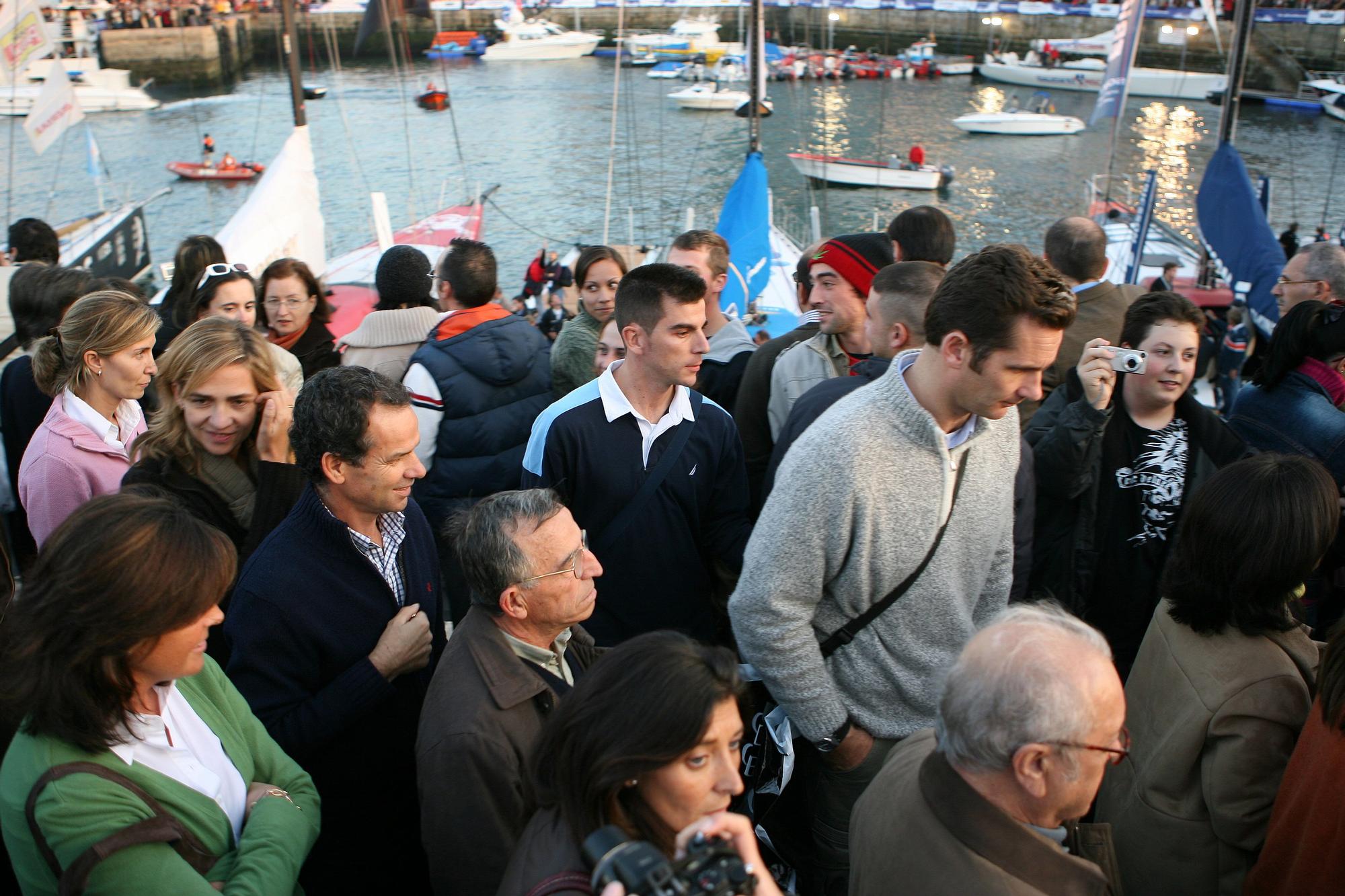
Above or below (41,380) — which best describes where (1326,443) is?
below

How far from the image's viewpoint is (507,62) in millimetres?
52000

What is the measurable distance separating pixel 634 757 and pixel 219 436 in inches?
69.3

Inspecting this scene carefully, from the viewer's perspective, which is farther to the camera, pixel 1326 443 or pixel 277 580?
pixel 1326 443

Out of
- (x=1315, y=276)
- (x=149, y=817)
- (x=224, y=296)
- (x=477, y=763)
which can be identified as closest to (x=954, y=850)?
(x=477, y=763)

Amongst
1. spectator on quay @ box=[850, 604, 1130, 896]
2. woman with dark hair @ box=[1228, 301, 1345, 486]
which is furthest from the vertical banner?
spectator on quay @ box=[850, 604, 1130, 896]

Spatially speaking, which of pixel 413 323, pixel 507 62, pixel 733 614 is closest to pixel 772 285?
pixel 413 323

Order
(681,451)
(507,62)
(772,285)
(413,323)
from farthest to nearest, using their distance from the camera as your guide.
Answer: 1. (507,62)
2. (772,285)
3. (413,323)
4. (681,451)

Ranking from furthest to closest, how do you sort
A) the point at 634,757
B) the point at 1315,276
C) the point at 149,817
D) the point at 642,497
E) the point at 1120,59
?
1. the point at 1120,59
2. the point at 1315,276
3. the point at 642,497
4. the point at 149,817
5. the point at 634,757

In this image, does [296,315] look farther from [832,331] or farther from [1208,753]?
[1208,753]

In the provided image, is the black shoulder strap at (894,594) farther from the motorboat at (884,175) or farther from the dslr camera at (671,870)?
the motorboat at (884,175)

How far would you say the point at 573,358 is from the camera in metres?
3.95

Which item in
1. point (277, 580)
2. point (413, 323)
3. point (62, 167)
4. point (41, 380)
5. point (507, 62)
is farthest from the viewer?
point (507, 62)

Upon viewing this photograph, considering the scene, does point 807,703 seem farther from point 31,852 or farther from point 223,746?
point 31,852

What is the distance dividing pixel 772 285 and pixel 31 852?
29.8 feet
